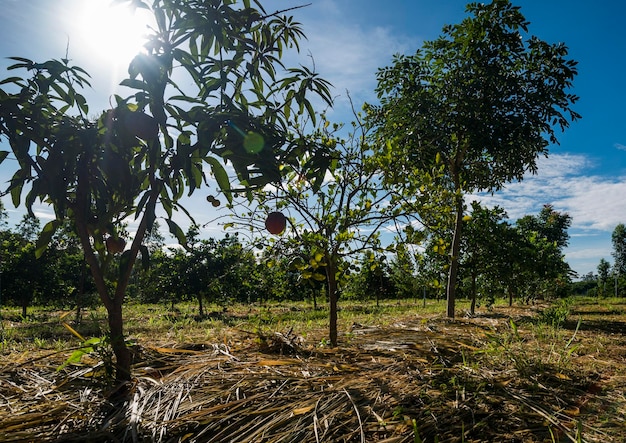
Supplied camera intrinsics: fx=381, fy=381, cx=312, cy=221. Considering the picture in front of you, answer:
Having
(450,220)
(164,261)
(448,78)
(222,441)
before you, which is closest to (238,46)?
Answer: (222,441)

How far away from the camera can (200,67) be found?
213 centimetres

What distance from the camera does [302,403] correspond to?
204cm

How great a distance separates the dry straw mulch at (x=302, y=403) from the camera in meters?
1.86

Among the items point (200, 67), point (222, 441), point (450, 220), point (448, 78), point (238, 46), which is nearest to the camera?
point (222, 441)

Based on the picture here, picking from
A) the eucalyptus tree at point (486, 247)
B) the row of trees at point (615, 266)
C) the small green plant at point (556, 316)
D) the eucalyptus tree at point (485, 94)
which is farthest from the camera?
the row of trees at point (615, 266)

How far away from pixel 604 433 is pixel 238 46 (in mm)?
2853

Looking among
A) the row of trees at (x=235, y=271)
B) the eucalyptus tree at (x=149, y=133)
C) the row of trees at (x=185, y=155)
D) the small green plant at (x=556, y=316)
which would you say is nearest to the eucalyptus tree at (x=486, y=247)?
the row of trees at (x=235, y=271)

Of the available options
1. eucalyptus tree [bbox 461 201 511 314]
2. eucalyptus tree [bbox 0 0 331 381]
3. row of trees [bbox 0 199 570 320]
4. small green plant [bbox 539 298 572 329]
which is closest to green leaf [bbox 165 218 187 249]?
eucalyptus tree [bbox 0 0 331 381]

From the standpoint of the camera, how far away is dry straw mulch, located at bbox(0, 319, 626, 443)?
6.09 ft

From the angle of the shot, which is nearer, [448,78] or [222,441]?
[222,441]

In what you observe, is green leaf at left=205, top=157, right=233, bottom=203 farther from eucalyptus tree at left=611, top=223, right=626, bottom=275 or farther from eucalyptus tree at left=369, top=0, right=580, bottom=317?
eucalyptus tree at left=611, top=223, right=626, bottom=275

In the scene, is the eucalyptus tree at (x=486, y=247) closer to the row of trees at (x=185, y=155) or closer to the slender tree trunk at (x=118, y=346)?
the row of trees at (x=185, y=155)

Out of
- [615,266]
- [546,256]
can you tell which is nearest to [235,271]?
[546,256]

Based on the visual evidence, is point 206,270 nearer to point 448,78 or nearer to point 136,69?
point 448,78
